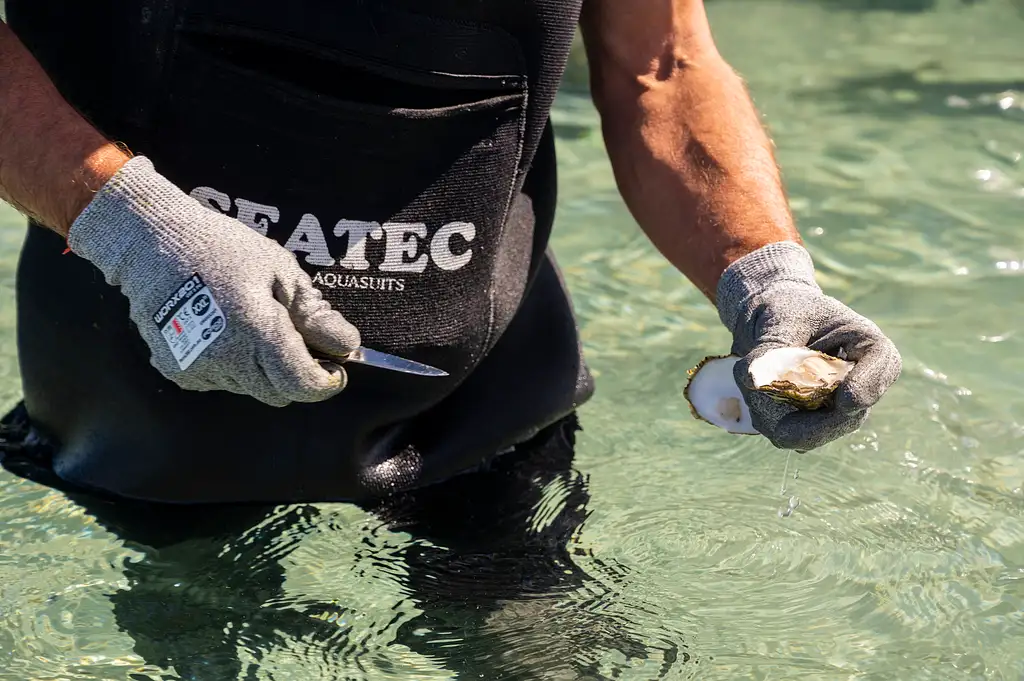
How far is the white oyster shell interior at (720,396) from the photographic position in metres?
1.76

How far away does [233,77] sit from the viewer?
169 centimetres

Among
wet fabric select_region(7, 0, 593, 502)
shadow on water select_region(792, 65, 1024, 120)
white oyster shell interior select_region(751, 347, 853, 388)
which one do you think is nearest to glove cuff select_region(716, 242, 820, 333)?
white oyster shell interior select_region(751, 347, 853, 388)

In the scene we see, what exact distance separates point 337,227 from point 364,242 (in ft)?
0.14

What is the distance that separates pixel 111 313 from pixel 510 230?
616 millimetres

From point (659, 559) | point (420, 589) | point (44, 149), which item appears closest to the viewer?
point (44, 149)

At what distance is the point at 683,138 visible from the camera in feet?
6.66

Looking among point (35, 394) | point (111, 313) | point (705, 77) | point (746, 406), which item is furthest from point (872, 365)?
point (35, 394)

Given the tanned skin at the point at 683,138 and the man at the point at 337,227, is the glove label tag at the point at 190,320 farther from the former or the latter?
the tanned skin at the point at 683,138

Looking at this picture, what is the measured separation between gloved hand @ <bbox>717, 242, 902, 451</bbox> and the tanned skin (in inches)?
2.7

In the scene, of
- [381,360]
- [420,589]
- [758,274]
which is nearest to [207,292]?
[381,360]

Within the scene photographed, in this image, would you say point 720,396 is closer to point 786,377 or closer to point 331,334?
point 786,377

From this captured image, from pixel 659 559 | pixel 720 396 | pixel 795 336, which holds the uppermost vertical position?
pixel 795 336

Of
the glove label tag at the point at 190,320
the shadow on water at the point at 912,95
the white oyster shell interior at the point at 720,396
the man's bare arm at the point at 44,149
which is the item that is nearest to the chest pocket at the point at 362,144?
the man's bare arm at the point at 44,149

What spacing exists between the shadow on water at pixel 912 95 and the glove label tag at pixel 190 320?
3.22 metres
